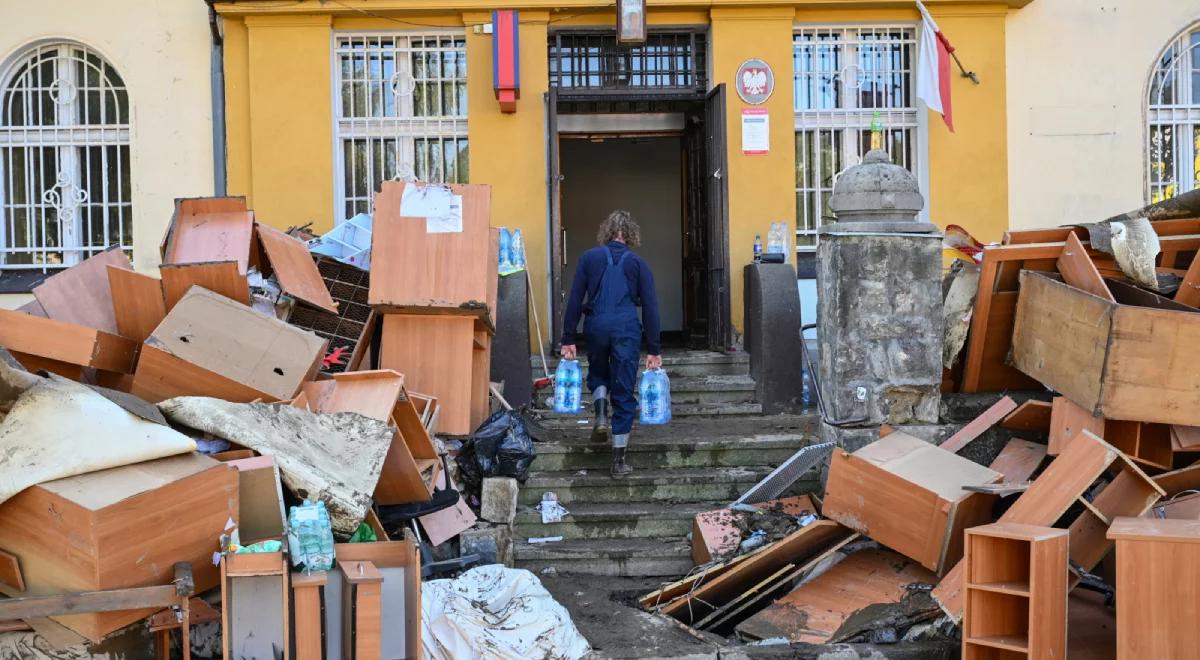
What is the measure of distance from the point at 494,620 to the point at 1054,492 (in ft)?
9.24

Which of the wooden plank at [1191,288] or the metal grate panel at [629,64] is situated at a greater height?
the metal grate panel at [629,64]

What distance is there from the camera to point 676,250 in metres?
15.7

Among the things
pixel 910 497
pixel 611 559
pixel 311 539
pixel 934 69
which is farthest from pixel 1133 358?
pixel 934 69

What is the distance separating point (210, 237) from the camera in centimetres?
735

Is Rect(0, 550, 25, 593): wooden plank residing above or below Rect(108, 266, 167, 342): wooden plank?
below

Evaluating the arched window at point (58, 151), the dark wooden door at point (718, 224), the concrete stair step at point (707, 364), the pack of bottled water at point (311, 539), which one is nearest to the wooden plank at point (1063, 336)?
the concrete stair step at point (707, 364)

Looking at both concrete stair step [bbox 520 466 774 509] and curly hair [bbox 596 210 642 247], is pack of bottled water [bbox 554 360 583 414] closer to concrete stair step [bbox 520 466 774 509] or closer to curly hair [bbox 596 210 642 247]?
concrete stair step [bbox 520 466 774 509]

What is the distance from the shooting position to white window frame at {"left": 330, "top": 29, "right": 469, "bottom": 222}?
410 inches

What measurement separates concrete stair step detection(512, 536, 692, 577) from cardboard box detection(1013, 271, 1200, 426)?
2505mm

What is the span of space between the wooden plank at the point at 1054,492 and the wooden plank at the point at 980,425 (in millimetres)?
1192

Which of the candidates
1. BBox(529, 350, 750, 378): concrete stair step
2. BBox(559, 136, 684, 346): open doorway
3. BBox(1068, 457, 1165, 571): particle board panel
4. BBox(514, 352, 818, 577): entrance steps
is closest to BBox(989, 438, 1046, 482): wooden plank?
BBox(1068, 457, 1165, 571): particle board panel

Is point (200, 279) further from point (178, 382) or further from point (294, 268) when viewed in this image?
point (294, 268)

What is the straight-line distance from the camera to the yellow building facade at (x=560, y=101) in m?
10.2

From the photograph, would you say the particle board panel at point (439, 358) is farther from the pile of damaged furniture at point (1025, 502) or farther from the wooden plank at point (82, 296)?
the pile of damaged furniture at point (1025, 502)
